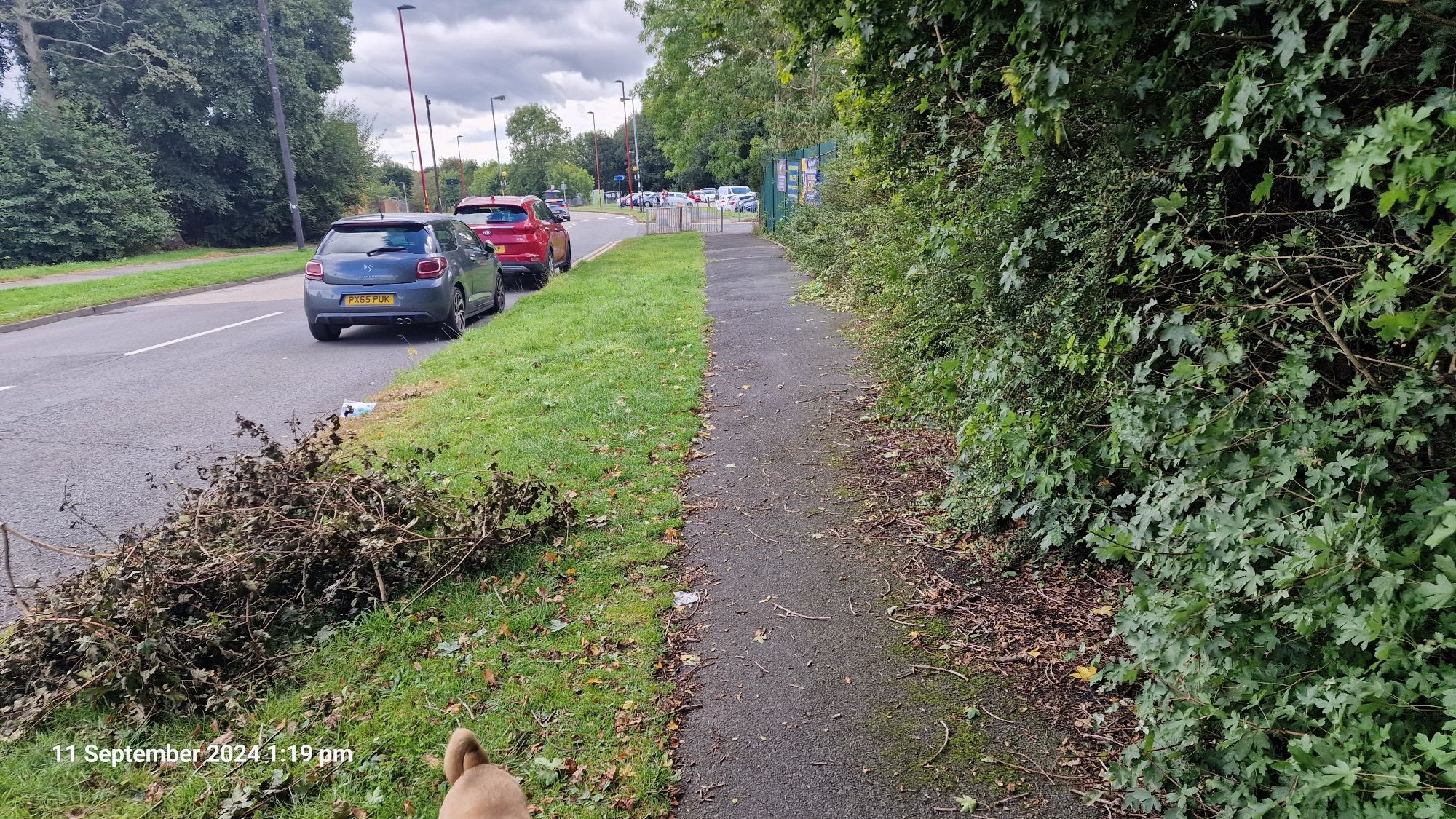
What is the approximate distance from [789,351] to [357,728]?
22.7 feet

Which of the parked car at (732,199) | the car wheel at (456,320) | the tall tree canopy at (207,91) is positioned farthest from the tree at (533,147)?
the car wheel at (456,320)

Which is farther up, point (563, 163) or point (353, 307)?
point (563, 163)

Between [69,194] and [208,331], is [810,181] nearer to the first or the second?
[208,331]

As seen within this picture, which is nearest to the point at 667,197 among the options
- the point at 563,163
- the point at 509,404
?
the point at 563,163

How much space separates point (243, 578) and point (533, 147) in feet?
268

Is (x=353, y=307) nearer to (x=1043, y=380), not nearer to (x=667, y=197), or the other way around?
(x=1043, y=380)

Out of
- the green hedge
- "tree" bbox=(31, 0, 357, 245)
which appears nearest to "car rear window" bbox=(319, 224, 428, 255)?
the green hedge

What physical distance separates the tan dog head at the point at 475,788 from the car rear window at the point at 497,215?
50.5 feet

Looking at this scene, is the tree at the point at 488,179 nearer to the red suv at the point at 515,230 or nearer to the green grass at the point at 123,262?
the green grass at the point at 123,262

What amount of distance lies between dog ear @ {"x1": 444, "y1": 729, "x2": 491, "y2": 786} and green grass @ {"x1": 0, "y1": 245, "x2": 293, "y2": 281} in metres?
25.1

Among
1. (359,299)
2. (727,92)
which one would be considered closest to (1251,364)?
(359,299)

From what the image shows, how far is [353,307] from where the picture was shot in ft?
34.8

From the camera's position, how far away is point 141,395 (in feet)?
26.6

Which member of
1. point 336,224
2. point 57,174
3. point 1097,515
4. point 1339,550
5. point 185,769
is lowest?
point 185,769
